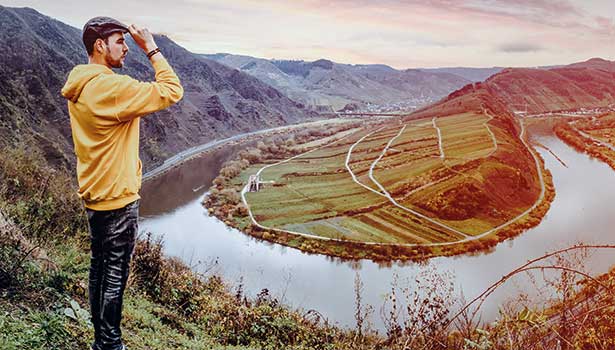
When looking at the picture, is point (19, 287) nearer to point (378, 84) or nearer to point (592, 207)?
point (592, 207)

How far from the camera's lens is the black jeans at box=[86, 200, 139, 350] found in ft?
6.74

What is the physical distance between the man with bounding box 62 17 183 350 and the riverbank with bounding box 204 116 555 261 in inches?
478

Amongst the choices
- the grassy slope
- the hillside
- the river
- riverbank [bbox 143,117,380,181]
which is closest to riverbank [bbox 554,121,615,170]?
the river

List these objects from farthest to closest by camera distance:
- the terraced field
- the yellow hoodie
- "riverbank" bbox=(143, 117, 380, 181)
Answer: "riverbank" bbox=(143, 117, 380, 181)
the terraced field
the yellow hoodie

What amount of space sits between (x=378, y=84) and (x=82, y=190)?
131069mm

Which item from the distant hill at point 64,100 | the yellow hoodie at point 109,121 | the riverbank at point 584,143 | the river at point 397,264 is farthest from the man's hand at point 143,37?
the riverbank at point 584,143

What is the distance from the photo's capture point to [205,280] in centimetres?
623

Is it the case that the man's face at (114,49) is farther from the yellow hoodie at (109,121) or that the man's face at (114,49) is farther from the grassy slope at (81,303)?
the grassy slope at (81,303)

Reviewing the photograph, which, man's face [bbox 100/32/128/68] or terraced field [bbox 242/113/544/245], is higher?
man's face [bbox 100/32/128/68]

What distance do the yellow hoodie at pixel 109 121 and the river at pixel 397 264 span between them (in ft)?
14.1

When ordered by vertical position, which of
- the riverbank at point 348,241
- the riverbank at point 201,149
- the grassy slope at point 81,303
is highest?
the grassy slope at point 81,303

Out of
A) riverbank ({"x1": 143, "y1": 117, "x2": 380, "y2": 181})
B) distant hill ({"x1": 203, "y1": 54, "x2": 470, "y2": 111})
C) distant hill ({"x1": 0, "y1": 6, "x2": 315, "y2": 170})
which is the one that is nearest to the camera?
distant hill ({"x1": 0, "y1": 6, "x2": 315, "y2": 170})

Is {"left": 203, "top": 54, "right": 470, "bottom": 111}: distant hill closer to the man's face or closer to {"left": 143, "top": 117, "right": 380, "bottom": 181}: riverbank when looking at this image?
{"left": 143, "top": 117, "right": 380, "bottom": 181}: riverbank

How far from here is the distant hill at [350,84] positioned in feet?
329
